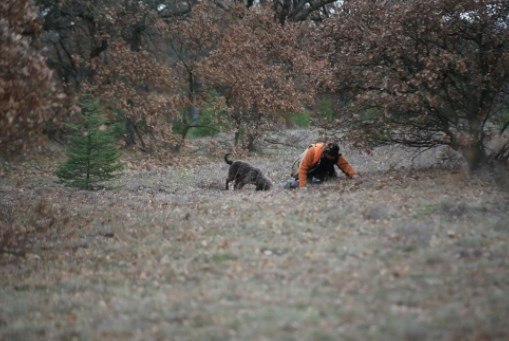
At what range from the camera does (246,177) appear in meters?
15.0

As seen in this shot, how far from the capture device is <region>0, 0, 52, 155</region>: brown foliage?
9.27 metres

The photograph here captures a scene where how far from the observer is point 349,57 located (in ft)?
47.4

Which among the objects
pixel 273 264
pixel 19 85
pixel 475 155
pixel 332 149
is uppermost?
pixel 19 85

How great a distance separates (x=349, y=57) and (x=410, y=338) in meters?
10.1

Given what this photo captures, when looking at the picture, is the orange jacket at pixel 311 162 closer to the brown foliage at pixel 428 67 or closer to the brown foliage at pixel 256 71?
the brown foliage at pixel 428 67

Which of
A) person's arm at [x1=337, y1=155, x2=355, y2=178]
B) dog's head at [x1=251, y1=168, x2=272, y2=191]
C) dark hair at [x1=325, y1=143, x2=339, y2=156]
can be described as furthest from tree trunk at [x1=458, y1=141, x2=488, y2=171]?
dog's head at [x1=251, y1=168, x2=272, y2=191]

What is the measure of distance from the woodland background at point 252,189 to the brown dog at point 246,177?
0.94 metres

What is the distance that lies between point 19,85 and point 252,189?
7383 millimetres

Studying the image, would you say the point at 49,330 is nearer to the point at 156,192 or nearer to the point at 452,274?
the point at 452,274

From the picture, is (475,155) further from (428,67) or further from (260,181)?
(260,181)

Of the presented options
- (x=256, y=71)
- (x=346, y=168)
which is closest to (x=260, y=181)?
(x=346, y=168)

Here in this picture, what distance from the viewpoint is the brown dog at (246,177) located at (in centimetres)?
1479

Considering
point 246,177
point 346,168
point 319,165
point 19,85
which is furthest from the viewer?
point 246,177

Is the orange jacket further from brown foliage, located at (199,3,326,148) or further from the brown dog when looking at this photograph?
brown foliage, located at (199,3,326,148)
